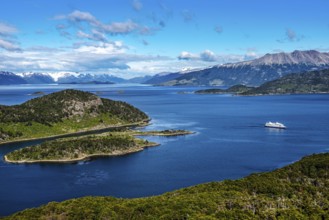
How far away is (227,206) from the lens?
91938 millimetres

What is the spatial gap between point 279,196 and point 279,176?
25.3 meters

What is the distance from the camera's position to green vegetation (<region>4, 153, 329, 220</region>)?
8656 cm

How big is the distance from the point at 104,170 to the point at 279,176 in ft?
248

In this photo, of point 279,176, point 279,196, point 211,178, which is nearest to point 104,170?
point 211,178

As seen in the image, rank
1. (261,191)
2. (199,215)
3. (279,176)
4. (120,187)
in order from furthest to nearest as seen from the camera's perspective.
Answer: (120,187) < (279,176) < (261,191) < (199,215)

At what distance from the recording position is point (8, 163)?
18750 centimetres

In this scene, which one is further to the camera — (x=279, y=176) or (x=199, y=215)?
(x=279, y=176)

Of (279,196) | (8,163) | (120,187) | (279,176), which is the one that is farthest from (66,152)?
(279,196)

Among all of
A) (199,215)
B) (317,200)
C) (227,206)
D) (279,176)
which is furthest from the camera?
(279,176)

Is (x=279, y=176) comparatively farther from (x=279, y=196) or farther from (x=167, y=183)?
(x=167, y=183)

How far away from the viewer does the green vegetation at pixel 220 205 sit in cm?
8656

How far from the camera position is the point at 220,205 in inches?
3605

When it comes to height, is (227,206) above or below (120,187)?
above

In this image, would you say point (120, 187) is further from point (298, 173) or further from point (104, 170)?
point (298, 173)
